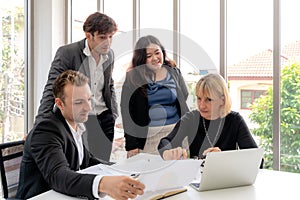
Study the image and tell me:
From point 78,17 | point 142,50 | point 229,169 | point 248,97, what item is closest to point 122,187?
point 229,169

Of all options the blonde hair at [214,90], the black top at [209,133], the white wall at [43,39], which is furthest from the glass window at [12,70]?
the blonde hair at [214,90]

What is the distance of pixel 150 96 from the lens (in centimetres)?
223

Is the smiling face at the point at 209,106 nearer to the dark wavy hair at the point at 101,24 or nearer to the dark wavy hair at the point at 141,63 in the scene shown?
the dark wavy hair at the point at 141,63

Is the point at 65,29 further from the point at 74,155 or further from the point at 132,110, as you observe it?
the point at 74,155

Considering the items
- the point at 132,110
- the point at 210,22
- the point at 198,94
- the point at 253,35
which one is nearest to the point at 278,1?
the point at 253,35

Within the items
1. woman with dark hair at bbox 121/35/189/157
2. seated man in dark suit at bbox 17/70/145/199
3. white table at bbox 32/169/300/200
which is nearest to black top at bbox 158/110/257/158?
woman with dark hair at bbox 121/35/189/157

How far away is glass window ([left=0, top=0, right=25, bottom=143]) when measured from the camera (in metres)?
3.22

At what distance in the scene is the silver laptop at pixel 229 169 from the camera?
1.35 m

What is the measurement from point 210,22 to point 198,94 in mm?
1058

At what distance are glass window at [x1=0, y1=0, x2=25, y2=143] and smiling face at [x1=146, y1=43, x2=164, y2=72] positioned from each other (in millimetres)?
1603

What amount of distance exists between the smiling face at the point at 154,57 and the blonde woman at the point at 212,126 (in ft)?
1.16

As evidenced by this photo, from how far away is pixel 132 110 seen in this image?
231cm

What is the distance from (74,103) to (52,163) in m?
0.35

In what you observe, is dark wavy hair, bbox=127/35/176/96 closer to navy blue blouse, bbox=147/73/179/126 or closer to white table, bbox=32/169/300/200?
navy blue blouse, bbox=147/73/179/126
